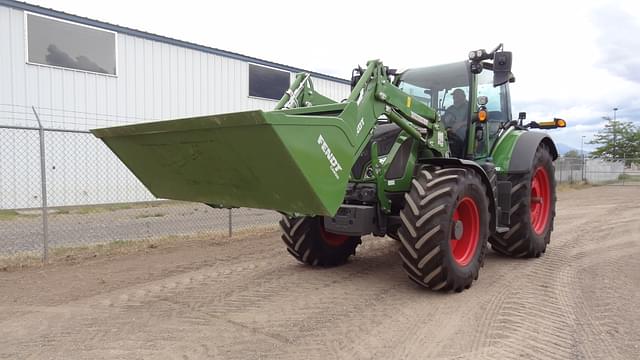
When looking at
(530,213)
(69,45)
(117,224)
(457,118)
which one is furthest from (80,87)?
(530,213)

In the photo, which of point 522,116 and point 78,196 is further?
point 78,196

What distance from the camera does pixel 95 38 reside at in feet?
39.4

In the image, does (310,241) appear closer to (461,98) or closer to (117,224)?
(461,98)

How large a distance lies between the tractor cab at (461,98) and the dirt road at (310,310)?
1558mm

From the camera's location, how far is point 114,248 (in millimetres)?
6988

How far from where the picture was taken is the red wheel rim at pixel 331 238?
5710 mm

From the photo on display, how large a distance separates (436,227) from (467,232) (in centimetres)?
92

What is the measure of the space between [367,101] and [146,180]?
2.19 metres

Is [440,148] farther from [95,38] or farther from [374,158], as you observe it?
[95,38]

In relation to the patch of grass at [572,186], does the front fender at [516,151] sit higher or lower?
higher

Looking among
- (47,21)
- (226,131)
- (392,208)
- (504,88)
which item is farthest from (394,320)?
(47,21)

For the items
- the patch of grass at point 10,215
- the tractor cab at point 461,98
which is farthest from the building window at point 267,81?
the tractor cab at point 461,98

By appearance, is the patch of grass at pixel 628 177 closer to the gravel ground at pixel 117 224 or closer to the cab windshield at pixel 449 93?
the gravel ground at pixel 117 224

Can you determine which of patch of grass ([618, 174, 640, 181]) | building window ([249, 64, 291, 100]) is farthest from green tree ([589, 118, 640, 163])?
building window ([249, 64, 291, 100])
